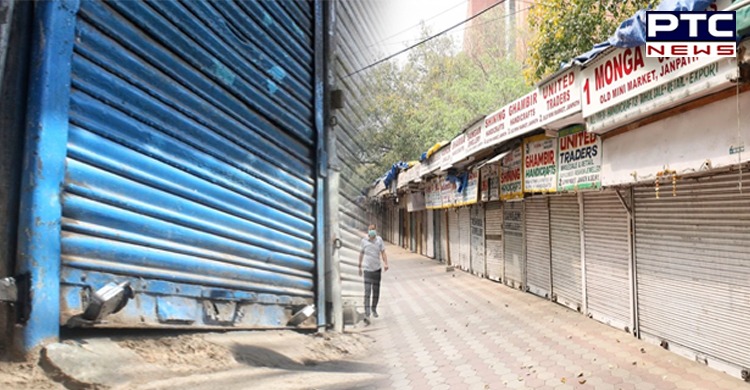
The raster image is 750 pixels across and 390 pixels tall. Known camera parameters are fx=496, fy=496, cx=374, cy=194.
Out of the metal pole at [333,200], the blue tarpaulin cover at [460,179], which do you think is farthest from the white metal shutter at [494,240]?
the metal pole at [333,200]

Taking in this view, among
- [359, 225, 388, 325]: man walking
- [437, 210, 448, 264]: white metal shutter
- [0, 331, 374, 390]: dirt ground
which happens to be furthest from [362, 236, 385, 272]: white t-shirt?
[437, 210, 448, 264]: white metal shutter

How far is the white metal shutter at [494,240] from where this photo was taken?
10.8 metres

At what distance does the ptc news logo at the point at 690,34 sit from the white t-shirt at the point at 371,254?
15.6 feet

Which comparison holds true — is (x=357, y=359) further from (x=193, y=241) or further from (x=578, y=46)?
(x=578, y=46)

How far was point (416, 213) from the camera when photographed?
21.7 metres

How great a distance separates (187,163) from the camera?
312 cm

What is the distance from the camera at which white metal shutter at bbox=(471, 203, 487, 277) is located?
12.0m

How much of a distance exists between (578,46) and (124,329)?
9005 mm

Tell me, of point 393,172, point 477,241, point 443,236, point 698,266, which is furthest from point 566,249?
point 393,172

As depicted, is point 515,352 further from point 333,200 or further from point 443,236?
point 443,236

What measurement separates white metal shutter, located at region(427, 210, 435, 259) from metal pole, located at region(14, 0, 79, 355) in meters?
16.1

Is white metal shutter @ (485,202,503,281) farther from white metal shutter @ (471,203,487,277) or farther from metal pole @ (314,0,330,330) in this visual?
metal pole @ (314,0,330,330)

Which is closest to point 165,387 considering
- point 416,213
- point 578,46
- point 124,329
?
point 124,329

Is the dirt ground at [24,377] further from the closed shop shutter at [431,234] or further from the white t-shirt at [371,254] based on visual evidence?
the closed shop shutter at [431,234]
